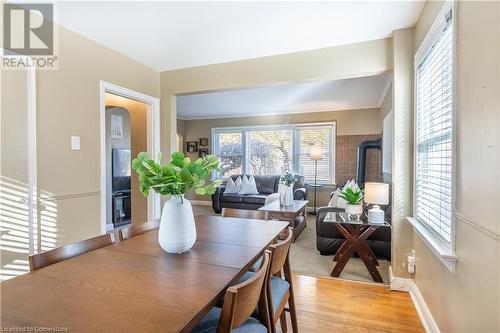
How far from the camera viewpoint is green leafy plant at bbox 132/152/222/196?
133 centimetres

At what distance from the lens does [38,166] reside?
221 centimetres

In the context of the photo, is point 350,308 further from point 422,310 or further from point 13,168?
point 13,168

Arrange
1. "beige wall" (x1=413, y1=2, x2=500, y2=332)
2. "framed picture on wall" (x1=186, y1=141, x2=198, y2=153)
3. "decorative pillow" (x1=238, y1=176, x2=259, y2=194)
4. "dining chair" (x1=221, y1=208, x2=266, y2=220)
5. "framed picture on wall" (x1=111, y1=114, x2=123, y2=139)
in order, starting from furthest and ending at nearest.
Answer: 1. "framed picture on wall" (x1=186, y1=141, x2=198, y2=153)
2. "decorative pillow" (x1=238, y1=176, x2=259, y2=194)
3. "framed picture on wall" (x1=111, y1=114, x2=123, y2=139)
4. "dining chair" (x1=221, y1=208, x2=266, y2=220)
5. "beige wall" (x1=413, y1=2, x2=500, y2=332)

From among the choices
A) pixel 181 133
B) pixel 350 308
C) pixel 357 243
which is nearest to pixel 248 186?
pixel 181 133

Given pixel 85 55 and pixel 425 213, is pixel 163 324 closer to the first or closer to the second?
pixel 425 213

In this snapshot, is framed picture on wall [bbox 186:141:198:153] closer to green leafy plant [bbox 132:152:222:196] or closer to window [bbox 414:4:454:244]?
window [bbox 414:4:454:244]

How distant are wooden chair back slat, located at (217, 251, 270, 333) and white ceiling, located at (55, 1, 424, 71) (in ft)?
6.70

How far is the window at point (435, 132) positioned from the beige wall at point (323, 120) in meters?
3.91

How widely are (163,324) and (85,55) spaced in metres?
2.85

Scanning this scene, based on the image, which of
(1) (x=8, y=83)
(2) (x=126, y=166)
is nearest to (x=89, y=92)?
(1) (x=8, y=83)

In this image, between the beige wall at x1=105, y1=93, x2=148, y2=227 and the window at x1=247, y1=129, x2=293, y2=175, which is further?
the window at x1=247, y1=129, x2=293, y2=175

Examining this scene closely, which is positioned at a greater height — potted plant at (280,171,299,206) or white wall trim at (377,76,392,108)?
white wall trim at (377,76,392,108)

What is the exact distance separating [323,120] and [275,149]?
1397mm

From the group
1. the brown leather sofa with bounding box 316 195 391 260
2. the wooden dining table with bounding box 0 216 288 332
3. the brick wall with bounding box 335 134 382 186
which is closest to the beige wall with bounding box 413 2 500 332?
the wooden dining table with bounding box 0 216 288 332
